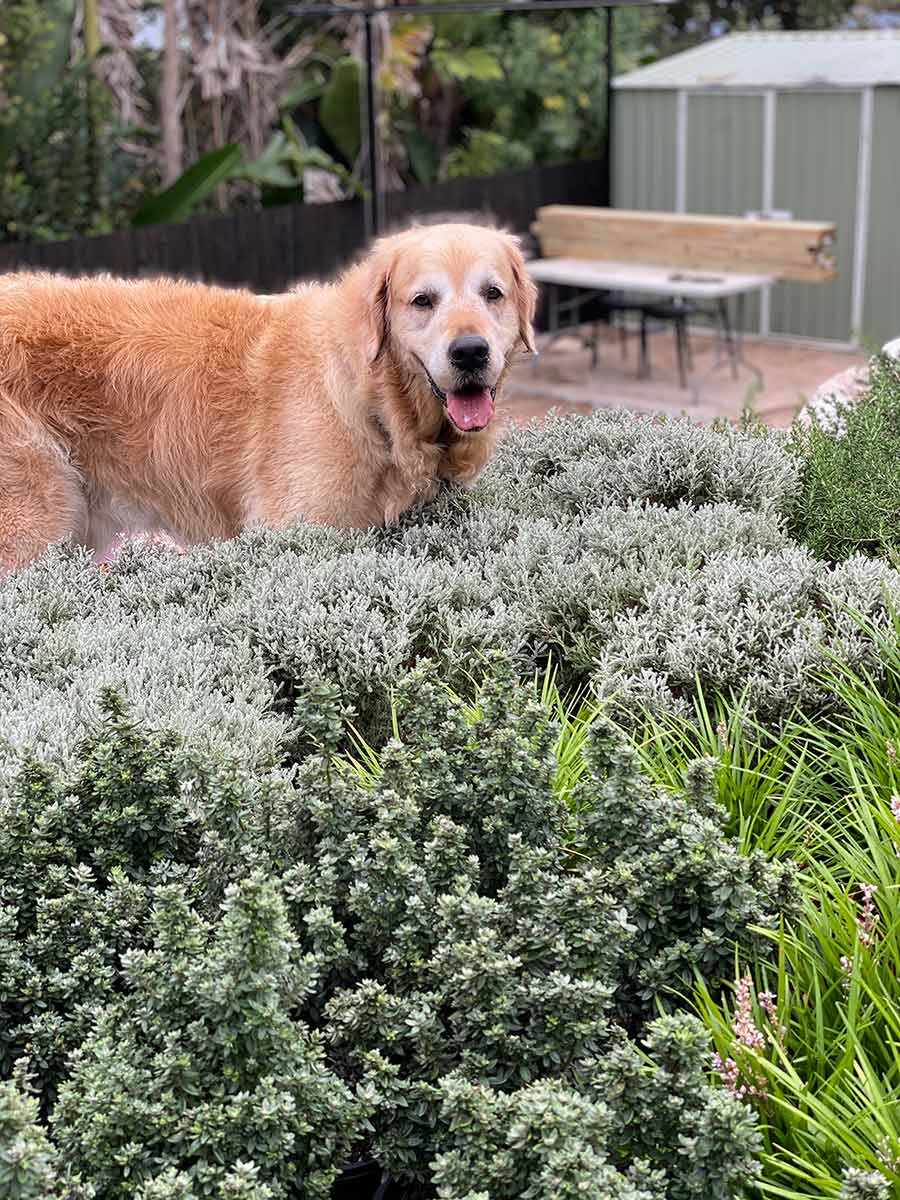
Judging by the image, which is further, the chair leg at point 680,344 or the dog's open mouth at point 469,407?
the chair leg at point 680,344

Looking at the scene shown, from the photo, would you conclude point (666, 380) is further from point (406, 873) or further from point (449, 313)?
point (406, 873)

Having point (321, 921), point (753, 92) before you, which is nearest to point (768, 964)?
point (321, 921)

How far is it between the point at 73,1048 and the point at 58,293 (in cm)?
304

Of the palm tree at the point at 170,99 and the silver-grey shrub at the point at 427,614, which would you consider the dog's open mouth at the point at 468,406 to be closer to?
the silver-grey shrub at the point at 427,614

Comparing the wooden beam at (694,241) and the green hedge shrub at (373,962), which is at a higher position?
the wooden beam at (694,241)

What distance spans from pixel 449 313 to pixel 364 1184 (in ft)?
8.81

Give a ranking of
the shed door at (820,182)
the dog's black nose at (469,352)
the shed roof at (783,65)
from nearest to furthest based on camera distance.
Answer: the dog's black nose at (469,352) < the shed roof at (783,65) < the shed door at (820,182)

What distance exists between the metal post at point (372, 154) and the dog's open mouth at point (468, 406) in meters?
8.43

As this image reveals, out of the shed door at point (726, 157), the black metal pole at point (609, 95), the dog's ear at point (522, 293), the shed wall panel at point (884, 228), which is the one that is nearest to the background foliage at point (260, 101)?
the black metal pole at point (609, 95)

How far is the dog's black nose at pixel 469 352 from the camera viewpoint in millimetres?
4309

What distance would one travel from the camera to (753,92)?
1575 cm

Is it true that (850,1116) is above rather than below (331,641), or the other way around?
below

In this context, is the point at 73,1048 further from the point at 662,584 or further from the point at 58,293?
the point at 58,293

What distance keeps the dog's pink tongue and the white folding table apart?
9.13 metres
